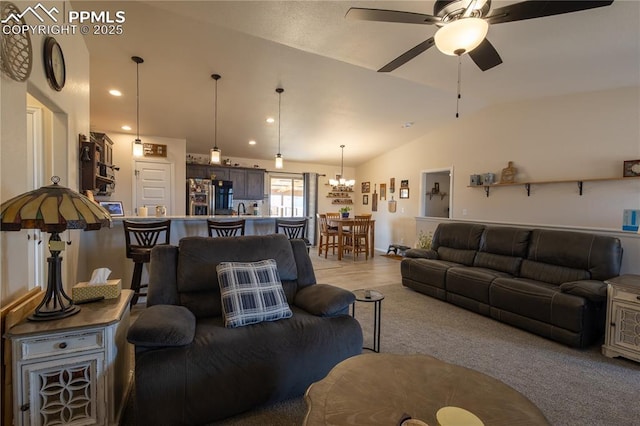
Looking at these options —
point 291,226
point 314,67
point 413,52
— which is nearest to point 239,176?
point 291,226

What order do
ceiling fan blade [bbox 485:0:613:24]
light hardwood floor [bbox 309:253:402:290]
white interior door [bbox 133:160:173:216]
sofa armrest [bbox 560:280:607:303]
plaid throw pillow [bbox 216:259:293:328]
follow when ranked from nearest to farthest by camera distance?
ceiling fan blade [bbox 485:0:613:24] < plaid throw pillow [bbox 216:259:293:328] < sofa armrest [bbox 560:280:607:303] < light hardwood floor [bbox 309:253:402:290] < white interior door [bbox 133:160:173:216]

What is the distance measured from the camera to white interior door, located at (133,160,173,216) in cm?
568

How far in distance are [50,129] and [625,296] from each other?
5.16m

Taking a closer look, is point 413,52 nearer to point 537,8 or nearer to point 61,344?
point 537,8

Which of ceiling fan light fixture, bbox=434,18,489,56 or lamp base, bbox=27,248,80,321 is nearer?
lamp base, bbox=27,248,80,321

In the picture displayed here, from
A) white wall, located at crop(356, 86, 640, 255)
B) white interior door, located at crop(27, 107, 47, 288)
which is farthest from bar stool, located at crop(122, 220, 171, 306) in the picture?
white wall, located at crop(356, 86, 640, 255)

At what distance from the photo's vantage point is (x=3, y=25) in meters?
1.51

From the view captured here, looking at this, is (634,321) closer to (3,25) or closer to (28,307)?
(28,307)

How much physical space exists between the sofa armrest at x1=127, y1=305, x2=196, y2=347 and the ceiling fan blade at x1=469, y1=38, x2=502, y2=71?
114 inches

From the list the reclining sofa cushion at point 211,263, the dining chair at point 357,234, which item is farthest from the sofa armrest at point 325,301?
the dining chair at point 357,234

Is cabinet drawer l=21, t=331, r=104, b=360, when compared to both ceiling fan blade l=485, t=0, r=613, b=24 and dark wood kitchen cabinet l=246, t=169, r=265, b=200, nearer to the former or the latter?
ceiling fan blade l=485, t=0, r=613, b=24

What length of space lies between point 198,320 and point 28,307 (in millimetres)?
890

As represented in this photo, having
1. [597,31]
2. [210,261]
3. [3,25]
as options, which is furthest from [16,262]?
[597,31]

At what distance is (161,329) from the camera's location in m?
1.51
